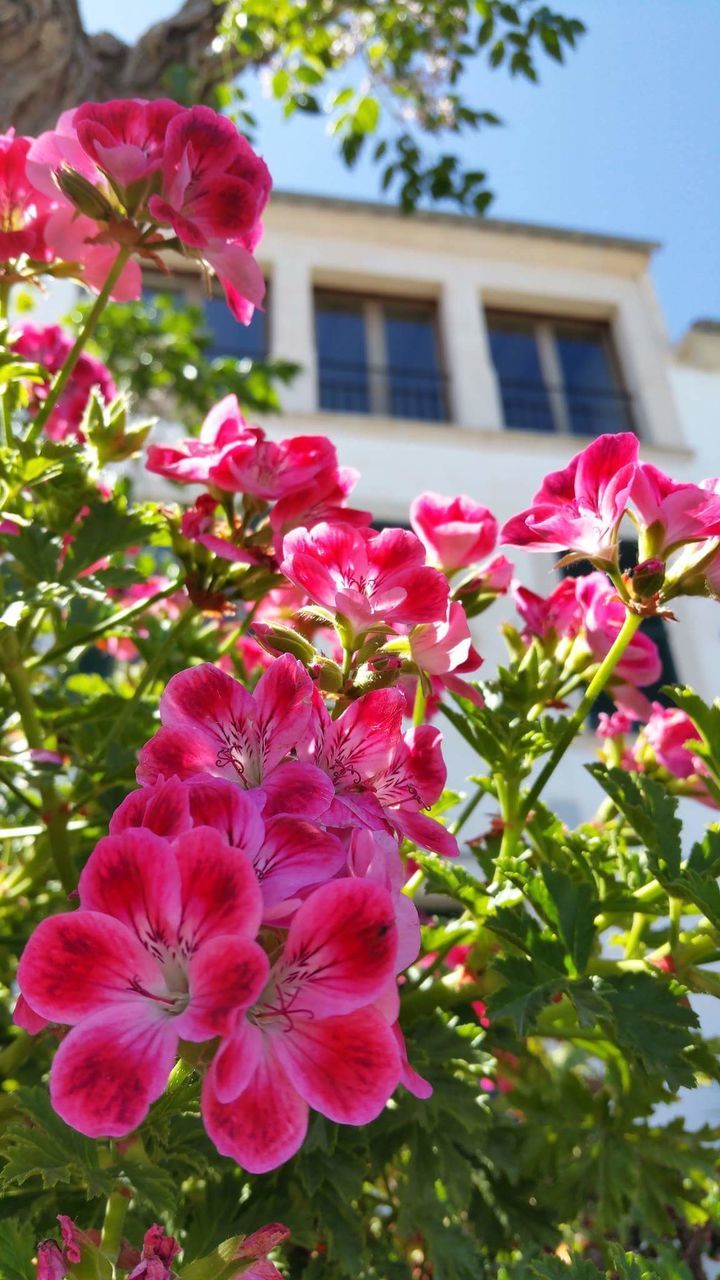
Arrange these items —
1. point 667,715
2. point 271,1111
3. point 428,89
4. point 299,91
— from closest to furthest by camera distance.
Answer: point 271,1111 → point 667,715 → point 299,91 → point 428,89

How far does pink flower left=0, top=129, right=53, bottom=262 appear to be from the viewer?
2.55ft

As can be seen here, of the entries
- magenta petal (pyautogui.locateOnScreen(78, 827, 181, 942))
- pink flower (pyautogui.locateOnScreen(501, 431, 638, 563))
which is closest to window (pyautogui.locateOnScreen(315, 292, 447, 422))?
pink flower (pyautogui.locateOnScreen(501, 431, 638, 563))

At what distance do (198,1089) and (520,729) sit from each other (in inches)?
12.7

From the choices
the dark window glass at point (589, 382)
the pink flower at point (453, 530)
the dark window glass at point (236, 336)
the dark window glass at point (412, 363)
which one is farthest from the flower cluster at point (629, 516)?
the dark window glass at point (589, 382)

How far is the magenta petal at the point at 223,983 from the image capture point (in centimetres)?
31

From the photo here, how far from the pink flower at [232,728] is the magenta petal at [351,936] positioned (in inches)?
3.0

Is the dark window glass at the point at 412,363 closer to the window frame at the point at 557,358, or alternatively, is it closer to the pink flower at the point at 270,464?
the window frame at the point at 557,358

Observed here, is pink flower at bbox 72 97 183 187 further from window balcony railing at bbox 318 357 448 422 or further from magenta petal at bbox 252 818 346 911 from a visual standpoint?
window balcony railing at bbox 318 357 448 422

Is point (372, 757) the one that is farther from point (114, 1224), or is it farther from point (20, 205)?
point (20, 205)

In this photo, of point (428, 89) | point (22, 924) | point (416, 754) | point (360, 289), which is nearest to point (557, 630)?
point (416, 754)

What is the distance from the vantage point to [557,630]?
799 millimetres

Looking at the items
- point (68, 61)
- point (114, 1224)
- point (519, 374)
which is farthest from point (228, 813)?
point (519, 374)

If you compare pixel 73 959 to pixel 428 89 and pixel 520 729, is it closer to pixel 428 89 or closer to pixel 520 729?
pixel 520 729

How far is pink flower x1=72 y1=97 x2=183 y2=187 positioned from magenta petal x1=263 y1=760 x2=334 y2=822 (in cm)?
53
